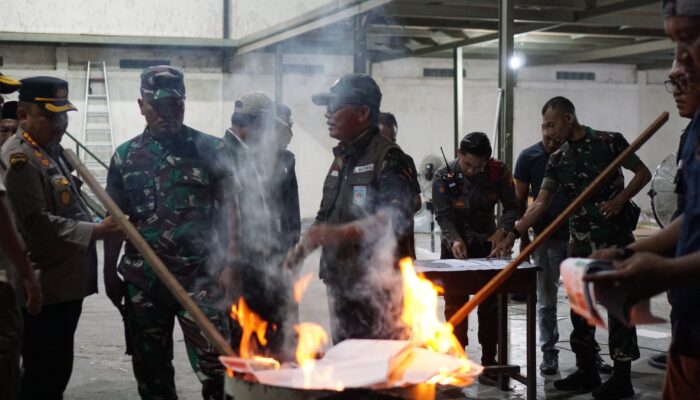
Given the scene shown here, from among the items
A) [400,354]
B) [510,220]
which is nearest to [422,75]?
[510,220]

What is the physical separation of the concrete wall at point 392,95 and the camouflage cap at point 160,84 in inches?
508

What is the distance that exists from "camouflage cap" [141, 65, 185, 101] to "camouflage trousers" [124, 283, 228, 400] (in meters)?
0.97

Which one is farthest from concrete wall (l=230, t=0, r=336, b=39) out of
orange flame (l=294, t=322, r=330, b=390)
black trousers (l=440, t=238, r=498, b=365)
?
orange flame (l=294, t=322, r=330, b=390)

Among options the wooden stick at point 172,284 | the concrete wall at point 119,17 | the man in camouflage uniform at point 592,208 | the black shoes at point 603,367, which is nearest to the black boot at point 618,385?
the man in camouflage uniform at point 592,208

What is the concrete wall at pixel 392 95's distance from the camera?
1658 cm

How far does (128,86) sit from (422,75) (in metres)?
6.65

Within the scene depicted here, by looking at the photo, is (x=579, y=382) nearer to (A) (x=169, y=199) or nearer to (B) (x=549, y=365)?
(B) (x=549, y=365)

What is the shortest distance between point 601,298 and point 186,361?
4.86 meters

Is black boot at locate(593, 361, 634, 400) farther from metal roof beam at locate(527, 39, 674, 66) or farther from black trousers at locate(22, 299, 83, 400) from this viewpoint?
metal roof beam at locate(527, 39, 674, 66)

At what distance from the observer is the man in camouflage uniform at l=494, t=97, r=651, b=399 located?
5.39 metres

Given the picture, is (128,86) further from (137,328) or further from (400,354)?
(400,354)

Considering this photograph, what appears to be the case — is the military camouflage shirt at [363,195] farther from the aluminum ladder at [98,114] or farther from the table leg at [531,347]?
the aluminum ladder at [98,114]

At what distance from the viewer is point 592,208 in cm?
548

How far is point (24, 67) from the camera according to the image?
16.2 metres
